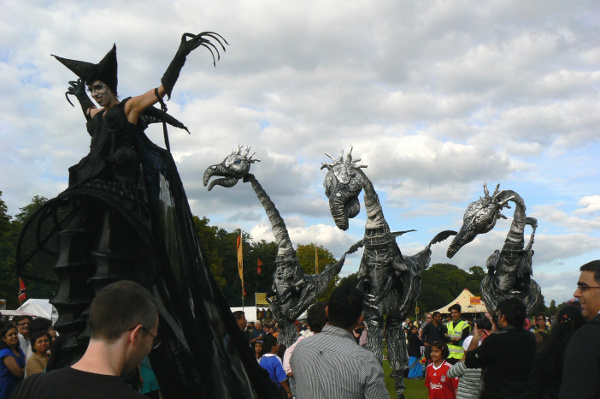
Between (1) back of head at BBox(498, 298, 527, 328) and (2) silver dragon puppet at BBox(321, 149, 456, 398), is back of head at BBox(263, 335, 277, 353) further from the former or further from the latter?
(1) back of head at BBox(498, 298, 527, 328)

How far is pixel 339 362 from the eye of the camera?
129 inches

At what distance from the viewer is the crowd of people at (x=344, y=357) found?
198cm

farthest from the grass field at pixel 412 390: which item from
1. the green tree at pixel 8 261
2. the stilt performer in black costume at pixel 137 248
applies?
the green tree at pixel 8 261

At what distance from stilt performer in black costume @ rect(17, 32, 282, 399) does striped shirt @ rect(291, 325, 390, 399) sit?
98cm

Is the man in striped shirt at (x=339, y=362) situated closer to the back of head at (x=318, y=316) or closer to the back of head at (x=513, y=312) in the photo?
the back of head at (x=318, y=316)

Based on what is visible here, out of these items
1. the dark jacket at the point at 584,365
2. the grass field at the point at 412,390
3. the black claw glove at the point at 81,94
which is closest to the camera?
the dark jacket at the point at 584,365

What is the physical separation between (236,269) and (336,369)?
80988 mm

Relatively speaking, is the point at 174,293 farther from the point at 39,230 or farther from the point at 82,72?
the point at 82,72

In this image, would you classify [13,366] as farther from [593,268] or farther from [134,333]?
[593,268]

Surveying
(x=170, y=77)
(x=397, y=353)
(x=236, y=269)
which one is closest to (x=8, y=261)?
(x=236, y=269)

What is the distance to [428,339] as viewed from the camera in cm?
1417

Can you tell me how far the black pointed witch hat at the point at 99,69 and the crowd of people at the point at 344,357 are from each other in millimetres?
2101

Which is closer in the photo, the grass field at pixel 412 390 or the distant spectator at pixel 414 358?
the grass field at pixel 412 390

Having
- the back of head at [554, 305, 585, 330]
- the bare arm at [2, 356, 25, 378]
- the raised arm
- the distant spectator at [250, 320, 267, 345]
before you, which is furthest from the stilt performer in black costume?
the distant spectator at [250, 320, 267, 345]
